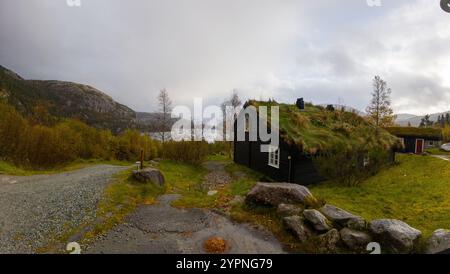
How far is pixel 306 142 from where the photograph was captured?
15047 millimetres

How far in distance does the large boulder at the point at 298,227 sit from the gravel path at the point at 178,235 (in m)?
0.61

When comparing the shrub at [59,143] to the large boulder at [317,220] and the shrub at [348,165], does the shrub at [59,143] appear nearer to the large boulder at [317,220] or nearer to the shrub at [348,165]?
the shrub at [348,165]

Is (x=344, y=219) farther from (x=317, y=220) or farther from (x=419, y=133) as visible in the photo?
(x=419, y=133)

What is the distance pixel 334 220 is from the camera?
660 cm

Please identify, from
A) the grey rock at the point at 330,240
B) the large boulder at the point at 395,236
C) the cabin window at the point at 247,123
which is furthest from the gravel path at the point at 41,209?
the cabin window at the point at 247,123

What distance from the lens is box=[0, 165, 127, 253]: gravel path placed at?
6.20 meters

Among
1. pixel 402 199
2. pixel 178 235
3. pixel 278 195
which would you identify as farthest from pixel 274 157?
pixel 178 235

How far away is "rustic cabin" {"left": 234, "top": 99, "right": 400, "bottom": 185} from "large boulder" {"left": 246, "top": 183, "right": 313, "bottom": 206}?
684 cm

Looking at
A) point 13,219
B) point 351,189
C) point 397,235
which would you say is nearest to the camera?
point 397,235

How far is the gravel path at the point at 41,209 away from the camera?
6.20 m
